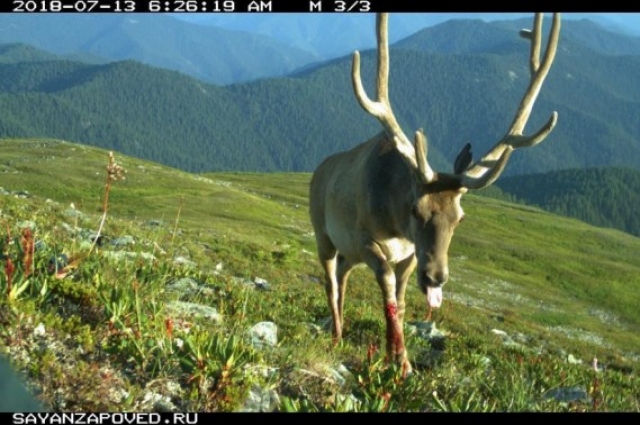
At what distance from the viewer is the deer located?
8.12m

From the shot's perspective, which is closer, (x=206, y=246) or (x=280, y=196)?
(x=206, y=246)

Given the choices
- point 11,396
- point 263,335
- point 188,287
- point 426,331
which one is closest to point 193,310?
point 263,335

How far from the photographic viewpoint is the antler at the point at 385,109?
827 centimetres

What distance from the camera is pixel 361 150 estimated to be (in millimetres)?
11141

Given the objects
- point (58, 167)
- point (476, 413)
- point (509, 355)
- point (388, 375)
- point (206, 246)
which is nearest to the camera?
point (476, 413)

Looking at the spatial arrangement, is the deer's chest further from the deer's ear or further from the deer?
the deer's ear

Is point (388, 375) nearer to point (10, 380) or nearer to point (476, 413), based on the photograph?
point (476, 413)

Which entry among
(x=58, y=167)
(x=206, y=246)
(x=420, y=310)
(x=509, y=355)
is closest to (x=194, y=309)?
(x=509, y=355)

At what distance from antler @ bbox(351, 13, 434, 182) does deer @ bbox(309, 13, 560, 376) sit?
13 millimetres

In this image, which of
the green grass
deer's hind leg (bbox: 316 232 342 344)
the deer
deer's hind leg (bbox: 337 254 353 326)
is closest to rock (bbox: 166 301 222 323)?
the green grass

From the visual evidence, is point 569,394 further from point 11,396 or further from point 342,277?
point 11,396

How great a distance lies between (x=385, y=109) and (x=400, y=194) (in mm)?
1153

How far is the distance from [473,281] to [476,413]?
193 feet

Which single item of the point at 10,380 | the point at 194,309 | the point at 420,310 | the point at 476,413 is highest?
the point at 10,380
